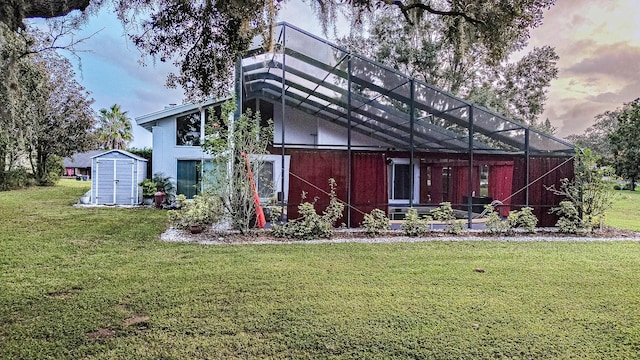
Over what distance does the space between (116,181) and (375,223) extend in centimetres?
1032

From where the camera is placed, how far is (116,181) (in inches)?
540

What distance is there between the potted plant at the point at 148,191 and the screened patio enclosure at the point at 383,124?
5.32 m

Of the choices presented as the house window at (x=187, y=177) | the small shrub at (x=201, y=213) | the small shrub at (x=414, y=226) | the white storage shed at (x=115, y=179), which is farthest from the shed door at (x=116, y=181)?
the small shrub at (x=414, y=226)

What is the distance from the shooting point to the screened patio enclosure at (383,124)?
857 centimetres

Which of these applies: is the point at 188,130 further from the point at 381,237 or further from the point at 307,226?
the point at 381,237

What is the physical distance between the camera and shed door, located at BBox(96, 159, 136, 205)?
13641mm

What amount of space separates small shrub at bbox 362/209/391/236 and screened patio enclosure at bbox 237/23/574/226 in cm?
45

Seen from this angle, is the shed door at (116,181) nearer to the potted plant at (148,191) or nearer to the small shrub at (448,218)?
the potted plant at (148,191)

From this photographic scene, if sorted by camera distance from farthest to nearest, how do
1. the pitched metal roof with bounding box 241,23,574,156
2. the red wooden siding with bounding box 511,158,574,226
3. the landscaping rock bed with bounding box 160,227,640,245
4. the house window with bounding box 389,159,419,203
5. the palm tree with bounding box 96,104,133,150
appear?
the palm tree with bounding box 96,104,133,150 → the house window with bounding box 389,159,419,203 → the red wooden siding with bounding box 511,158,574,226 → the pitched metal roof with bounding box 241,23,574,156 → the landscaping rock bed with bounding box 160,227,640,245

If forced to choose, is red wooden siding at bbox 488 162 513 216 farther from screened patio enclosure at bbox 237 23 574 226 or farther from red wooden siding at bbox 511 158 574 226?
red wooden siding at bbox 511 158 574 226

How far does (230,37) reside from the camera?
13.4 ft

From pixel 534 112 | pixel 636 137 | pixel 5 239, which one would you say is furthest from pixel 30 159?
pixel 636 137

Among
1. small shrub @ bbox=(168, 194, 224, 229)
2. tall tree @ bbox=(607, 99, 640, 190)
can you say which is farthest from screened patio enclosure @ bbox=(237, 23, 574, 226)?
tall tree @ bbox=(607, 99, 640, 190)

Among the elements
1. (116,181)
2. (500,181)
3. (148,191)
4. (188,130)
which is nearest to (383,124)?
(500,181)
